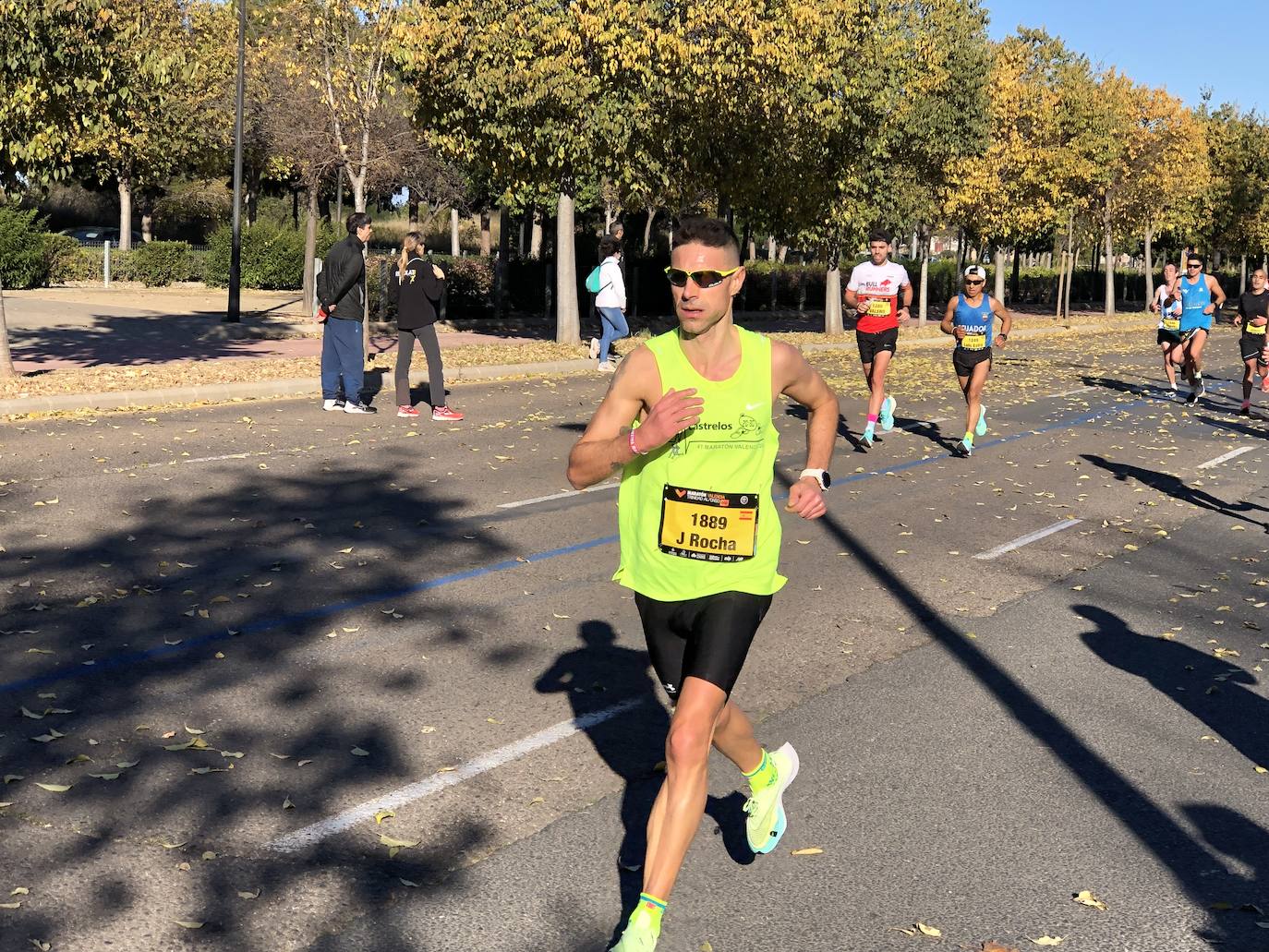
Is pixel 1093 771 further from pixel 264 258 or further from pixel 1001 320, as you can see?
pixel 264 258

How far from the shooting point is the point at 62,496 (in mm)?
9828

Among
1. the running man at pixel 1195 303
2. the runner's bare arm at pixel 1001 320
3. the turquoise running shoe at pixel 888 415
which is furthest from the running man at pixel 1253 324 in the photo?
the turquoise running shoe at pixel 888 415

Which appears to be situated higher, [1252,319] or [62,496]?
[1252,319]

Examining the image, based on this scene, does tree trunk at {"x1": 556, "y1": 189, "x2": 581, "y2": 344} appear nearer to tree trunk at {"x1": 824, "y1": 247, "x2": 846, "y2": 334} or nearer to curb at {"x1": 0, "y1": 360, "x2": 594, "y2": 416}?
curb at {"x1": 0, "y1": 360, "x2": 594, "y2": 416}

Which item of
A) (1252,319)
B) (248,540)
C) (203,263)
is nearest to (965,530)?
(248,540)

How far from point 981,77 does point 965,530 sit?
28858 mm

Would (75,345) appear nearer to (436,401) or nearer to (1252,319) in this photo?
(436,401)

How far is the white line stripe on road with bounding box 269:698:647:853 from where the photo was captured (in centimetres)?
445

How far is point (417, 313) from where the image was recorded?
1517 cm

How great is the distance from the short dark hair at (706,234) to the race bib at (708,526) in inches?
27.8

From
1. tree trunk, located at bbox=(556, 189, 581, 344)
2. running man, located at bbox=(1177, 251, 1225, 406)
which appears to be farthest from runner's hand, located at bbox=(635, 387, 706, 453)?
tree trunk, located at bbox=(556, 189, 581, 344)

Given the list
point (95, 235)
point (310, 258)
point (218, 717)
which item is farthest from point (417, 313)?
point (95, 235)

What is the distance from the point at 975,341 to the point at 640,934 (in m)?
11.2

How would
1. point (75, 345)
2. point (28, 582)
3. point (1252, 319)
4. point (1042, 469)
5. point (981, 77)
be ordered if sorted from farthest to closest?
point (981, 77) → point (75, 345) → point (1252, 319) → point (1042, 469) → point (28, 582)
